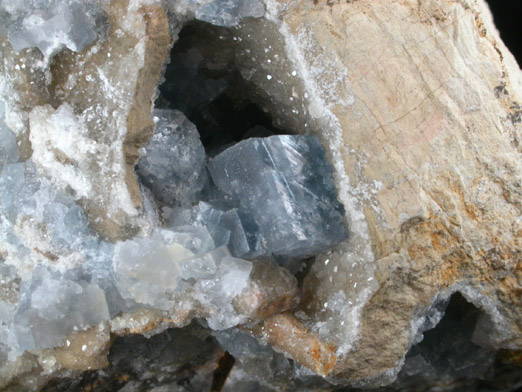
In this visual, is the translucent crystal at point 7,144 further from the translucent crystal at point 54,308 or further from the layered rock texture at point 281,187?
the translucent crystal at point 54,308

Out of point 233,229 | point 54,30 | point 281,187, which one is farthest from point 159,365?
point 54,30

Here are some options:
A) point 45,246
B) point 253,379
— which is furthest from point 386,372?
point 45,246

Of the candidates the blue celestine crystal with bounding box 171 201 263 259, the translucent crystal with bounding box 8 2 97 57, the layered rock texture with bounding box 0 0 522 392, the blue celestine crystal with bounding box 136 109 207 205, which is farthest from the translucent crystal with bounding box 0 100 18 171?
the blue celestine crystal with bounding box 171 201 263 259

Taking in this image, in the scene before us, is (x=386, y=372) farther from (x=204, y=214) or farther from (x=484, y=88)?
(x=484, y=88)

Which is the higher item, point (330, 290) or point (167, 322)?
point (330, 290)

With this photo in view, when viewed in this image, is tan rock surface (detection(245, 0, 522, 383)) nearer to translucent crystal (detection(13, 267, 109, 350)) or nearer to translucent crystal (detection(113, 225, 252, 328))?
translucent crystal (detection(113, 225, 252, 328))

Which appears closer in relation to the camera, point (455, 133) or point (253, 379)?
point (455, 133)
